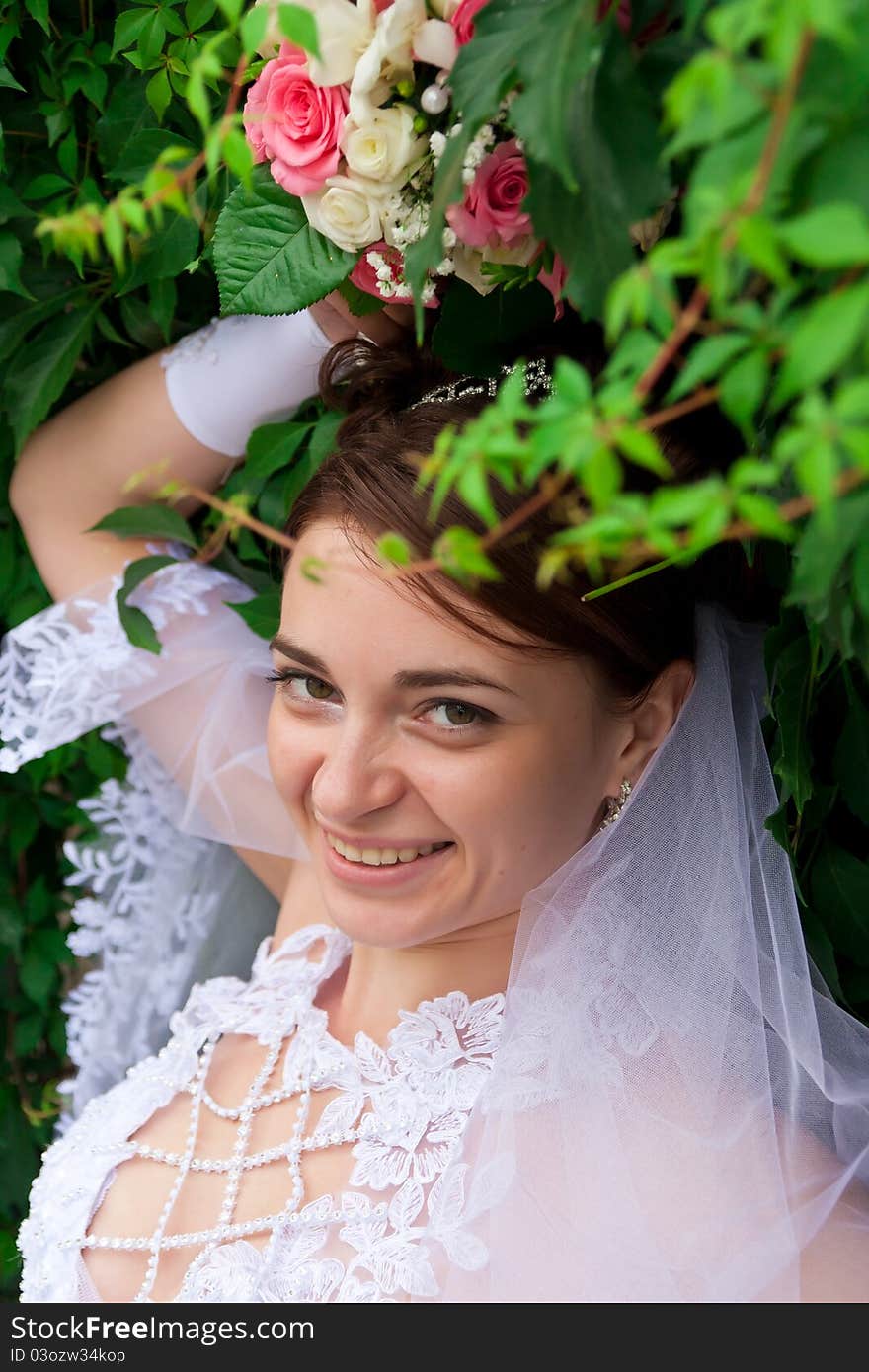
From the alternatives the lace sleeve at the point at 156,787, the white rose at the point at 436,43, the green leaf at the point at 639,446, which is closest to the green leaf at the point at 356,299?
the white rose at the point at 436,43

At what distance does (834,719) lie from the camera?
4.51 ft

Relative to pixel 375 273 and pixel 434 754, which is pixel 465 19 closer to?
pixel 375 273

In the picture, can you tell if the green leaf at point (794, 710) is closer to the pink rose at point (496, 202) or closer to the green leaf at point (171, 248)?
the pink rose at point (496, 202)

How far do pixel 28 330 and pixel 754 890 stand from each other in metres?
1.17

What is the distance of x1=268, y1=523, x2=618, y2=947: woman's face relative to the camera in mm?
1263

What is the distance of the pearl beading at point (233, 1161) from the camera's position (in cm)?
143

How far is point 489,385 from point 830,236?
2.88ft

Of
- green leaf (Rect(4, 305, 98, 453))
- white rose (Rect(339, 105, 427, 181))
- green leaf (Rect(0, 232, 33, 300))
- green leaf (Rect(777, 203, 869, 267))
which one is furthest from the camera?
green leaf (Rect(4, 305, 98, 453))

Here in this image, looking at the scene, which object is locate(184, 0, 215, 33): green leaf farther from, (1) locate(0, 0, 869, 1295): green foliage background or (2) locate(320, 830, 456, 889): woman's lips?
(2) locate(320, 830, 456, 889): woman's lips

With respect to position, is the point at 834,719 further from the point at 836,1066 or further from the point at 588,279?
the point at 588,279

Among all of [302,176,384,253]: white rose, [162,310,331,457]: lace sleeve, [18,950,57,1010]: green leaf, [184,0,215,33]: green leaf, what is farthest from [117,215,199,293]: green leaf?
[18,950,57,1010]: green leaf

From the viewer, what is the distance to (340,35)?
97cm

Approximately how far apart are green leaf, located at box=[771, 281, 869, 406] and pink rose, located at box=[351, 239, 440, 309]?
2.29 ft

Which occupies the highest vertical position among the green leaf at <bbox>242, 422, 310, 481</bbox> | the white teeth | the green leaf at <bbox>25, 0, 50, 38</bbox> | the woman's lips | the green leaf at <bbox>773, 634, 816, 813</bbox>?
the green leaf at <bbox>25, 0, 50, 38</bbox>
